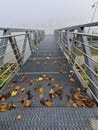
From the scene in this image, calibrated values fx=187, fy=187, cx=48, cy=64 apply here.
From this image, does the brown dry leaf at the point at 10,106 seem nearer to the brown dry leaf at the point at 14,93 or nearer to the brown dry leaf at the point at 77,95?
the brown dry leaf at the point at 14,93

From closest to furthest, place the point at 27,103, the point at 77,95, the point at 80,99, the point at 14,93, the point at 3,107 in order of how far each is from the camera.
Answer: the point at 3,107, the point at 27,103, the point at 80,99, the point at 77,95, the point at 14,93

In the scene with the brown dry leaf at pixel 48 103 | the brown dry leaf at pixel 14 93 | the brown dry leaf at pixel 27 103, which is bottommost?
the brown dry leaf at pixel 14 93

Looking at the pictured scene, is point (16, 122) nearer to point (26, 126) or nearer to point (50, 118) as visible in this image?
point (26, 126)

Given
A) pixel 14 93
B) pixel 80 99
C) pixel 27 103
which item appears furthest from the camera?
pixel 14 93

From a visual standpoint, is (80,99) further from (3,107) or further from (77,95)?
(3,107)

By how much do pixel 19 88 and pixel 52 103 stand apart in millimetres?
861

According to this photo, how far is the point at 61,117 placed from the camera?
2.31 metres

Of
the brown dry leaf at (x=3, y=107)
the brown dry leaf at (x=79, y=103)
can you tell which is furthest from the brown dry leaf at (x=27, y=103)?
the brown dry leaf at (x=79, y=103)

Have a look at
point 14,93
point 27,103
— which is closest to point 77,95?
point 27,103

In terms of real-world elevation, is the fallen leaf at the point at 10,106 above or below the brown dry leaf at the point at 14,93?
above

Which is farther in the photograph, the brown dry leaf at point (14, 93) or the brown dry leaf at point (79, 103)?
the brown dry leaf at point (14, 93)

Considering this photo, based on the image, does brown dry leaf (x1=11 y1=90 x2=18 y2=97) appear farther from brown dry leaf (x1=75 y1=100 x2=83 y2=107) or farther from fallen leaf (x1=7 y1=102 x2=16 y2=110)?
brown dry leaf (x1=75 y1=100 x2=83 y2=107)

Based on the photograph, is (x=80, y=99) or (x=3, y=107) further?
(x=80, y=99)

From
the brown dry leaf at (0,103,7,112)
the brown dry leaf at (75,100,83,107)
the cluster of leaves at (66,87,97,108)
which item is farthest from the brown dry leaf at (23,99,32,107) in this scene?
the brown dry leaf at (75,100,83,107)
